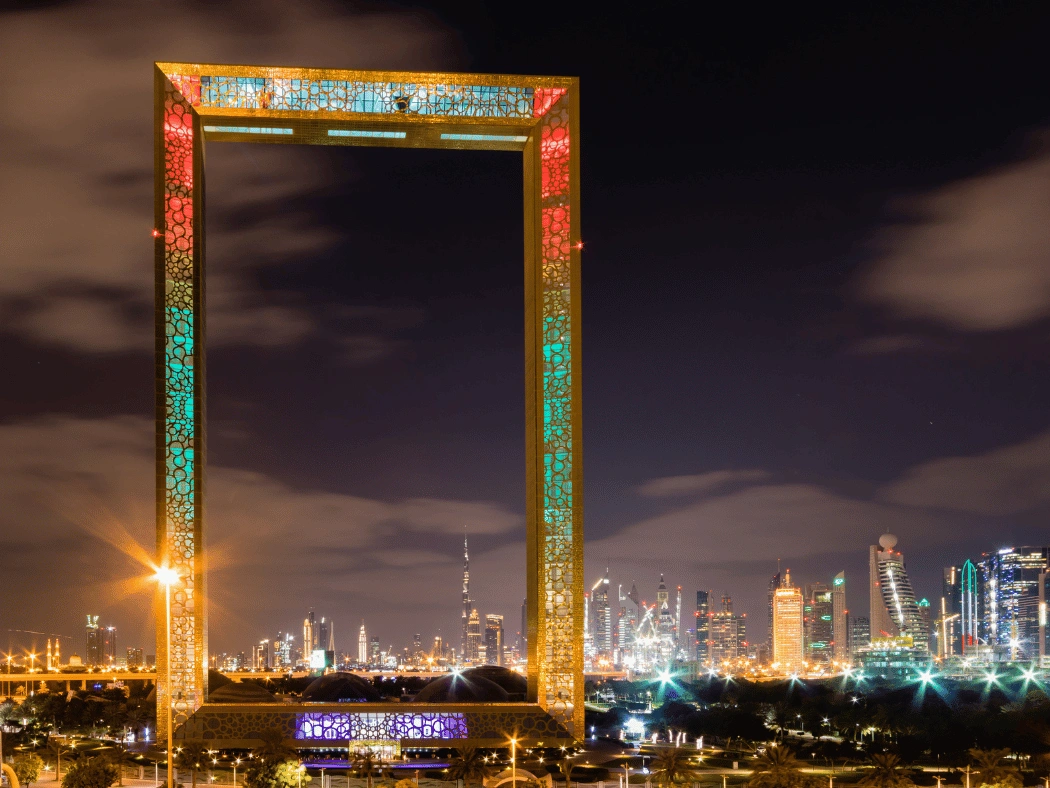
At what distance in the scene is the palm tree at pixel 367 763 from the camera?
31.2 meters

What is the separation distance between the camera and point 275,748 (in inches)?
1225

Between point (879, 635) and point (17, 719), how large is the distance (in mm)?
149572

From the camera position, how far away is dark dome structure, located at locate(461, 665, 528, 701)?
4316 cm

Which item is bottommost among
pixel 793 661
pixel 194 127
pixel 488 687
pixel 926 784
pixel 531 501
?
pixel 793 661

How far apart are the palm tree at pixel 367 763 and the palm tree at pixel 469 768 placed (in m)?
2.07

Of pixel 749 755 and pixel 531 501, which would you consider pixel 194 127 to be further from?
pixel 749 755

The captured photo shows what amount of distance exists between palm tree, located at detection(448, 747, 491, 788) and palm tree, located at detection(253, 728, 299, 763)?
427cm

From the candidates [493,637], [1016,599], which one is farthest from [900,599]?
[493,637]

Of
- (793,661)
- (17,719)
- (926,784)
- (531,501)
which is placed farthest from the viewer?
(793,661)

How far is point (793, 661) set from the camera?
584ft

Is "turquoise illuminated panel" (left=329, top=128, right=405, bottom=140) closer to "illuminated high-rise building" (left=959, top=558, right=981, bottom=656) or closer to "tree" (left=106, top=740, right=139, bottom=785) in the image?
"tree" (left=106, top=740, right=139, bottom=785)

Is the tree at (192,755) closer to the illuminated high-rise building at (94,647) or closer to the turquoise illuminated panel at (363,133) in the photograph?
the turquoise illuminated panel at (363,133)

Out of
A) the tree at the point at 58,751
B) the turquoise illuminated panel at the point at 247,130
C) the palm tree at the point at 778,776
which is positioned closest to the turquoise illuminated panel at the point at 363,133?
the turquoise illuminated panel at the point at 247,130

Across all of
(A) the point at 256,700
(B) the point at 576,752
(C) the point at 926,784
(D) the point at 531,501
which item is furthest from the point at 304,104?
(C) the point at 926,784
